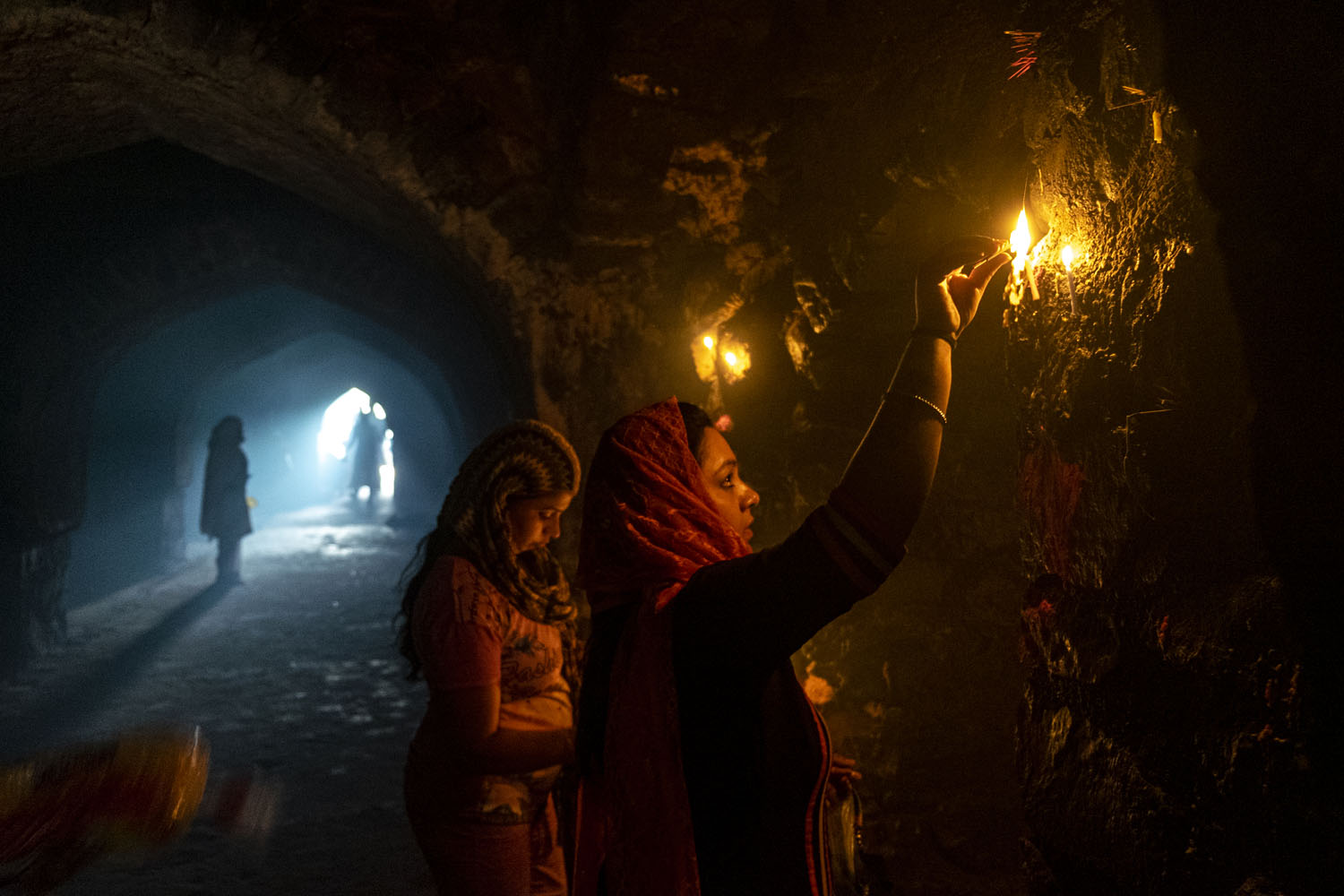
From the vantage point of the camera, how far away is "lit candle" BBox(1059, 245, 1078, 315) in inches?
62.2

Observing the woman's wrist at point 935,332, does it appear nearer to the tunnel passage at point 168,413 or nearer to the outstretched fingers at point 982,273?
the outstretched fingers at point 982,273

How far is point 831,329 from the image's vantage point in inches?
159

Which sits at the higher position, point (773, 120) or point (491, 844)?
point (773, 120)

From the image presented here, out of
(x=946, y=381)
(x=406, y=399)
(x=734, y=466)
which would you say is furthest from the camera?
(x=406, y=399)

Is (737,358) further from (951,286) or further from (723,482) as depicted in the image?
(951,286)

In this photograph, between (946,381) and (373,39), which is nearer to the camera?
(946,381)

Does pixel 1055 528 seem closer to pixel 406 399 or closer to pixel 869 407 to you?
pixel 869 407

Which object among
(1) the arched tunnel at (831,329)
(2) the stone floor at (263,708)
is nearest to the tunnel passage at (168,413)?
(2) the stone floor at (263,708)

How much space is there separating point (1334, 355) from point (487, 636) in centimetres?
181

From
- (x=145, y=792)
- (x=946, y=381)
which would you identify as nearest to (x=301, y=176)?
(x=145, y=792)

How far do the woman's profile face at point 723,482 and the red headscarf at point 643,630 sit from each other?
0.04 m

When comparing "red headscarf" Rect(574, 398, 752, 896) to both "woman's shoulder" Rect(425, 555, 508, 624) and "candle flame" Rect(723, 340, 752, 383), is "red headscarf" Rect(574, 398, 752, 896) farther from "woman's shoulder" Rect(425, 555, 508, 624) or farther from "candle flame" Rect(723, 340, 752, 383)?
"candle flame" Rect(723, 340, 752, 383)

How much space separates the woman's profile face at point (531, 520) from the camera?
93.5 inches

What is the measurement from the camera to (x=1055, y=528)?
1646mm
